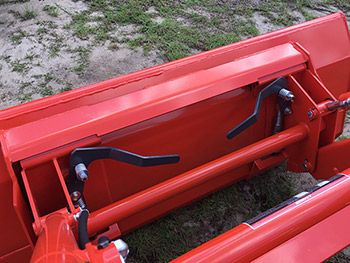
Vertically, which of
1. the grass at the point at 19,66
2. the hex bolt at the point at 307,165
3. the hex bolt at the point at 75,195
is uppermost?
the hex bolt at the point at 307,165

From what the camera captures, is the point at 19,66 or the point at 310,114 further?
the point at 19,66

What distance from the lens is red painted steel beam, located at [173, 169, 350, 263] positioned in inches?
45.6

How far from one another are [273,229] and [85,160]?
0.71 meters

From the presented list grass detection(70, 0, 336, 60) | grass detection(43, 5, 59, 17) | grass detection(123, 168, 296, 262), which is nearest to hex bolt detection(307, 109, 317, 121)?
grass detection(123, 168, 296, 262)

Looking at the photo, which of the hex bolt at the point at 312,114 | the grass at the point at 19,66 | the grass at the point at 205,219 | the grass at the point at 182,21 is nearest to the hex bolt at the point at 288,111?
the hex bolt at the point at 312,114

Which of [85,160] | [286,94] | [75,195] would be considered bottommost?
[75,195]

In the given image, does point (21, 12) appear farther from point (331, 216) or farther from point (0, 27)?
point (331, 216)

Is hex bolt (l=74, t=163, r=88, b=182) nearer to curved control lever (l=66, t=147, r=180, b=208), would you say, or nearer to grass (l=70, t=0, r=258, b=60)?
curved control lever (l=66, t=147, r=180, b=208)

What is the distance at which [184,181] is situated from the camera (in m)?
1.65

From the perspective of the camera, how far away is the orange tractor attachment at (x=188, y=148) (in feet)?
4.05

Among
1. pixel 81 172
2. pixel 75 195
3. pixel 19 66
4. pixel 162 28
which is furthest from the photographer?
pixel 162 28

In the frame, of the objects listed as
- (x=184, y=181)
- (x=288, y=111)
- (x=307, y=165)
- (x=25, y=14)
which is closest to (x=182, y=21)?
(x=25, y=14)

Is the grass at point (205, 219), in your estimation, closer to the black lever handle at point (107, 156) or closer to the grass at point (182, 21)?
the black lever handle at point (107, 156)

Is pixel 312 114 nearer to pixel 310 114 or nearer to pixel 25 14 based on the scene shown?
pixel 310 114
